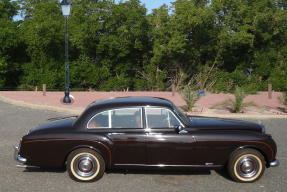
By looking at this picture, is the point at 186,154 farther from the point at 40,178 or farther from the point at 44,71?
the point at 44,71

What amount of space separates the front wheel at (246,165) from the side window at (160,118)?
3.42 ft

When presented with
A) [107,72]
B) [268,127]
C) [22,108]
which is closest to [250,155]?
[268,127]

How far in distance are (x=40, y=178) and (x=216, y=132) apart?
2.87 m

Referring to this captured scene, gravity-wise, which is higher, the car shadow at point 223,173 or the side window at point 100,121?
the side window at point 100,121

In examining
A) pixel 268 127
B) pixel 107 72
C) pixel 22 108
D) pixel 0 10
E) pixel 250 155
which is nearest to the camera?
pixel 250 155

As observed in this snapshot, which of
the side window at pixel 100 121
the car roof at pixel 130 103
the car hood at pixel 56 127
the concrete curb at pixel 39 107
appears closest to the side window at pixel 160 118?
the car roof at pixel 130 103

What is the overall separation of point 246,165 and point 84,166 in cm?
248

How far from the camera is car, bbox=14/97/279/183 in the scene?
5.98m

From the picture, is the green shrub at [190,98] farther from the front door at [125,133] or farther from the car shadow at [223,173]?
the front door at [125,133]

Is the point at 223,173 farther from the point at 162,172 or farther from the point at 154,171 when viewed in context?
the point at 154,171

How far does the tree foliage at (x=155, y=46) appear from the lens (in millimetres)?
23734

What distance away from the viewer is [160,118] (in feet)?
20.1

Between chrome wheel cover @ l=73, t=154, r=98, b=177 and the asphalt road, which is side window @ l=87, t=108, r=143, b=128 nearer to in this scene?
chrome wheel cover @ l=73, t=154, r=98, b=177

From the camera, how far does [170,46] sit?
23.3m
